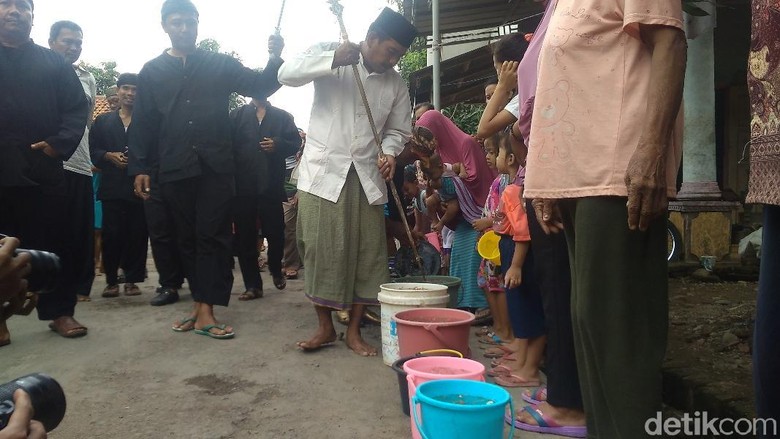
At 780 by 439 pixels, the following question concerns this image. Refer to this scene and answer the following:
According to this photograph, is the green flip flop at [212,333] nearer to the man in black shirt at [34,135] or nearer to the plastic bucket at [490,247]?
the man in black shirt at [34,135]

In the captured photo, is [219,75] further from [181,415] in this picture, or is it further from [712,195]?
[712,195]

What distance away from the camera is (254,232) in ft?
17.9

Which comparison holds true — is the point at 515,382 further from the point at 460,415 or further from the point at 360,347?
the point at 460,415

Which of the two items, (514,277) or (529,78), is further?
(514,277)

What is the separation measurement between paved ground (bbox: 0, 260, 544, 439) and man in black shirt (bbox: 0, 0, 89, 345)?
0.39 metres

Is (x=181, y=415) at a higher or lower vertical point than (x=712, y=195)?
lower

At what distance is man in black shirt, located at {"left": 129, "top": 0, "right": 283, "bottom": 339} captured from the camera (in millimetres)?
3852

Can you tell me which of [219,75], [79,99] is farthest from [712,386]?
[79,99]

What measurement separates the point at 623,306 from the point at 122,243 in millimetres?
4734

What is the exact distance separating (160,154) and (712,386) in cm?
337

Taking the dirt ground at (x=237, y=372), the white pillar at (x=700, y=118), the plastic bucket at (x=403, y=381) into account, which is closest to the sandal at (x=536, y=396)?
the dirt ground at (x=237, y=372)

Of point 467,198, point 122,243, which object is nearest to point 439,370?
point 467,198

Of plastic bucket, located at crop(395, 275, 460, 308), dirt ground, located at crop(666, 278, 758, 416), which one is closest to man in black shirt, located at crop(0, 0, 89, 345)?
plastic bucket, located at crop(395, 275, 460, 308)

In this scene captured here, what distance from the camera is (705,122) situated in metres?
6.04
